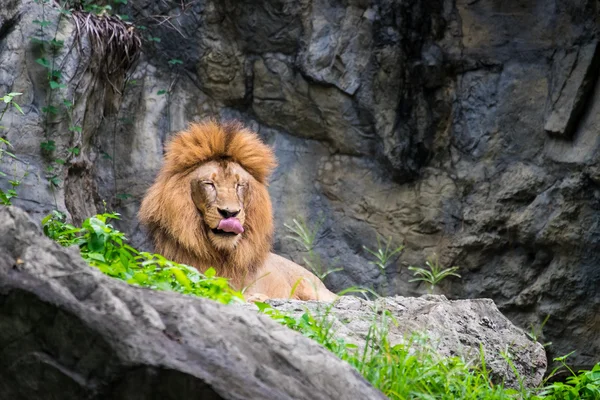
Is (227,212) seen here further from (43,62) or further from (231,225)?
(43,62)

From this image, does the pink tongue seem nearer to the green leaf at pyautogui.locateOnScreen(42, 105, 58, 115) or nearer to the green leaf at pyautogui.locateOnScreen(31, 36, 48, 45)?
the green leaf at pyautogui.locateOnScreen(42, 105, 58, 115)

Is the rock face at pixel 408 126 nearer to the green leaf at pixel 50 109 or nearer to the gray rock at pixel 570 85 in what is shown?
the gray rock at pixel 570 85

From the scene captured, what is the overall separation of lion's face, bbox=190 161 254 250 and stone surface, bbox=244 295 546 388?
1.80 meters

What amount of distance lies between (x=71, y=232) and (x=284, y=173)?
15.7 feet

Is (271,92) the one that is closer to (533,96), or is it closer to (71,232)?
(533,96)

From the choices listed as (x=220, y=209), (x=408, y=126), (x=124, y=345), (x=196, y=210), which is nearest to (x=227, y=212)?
(x=220, y=209)

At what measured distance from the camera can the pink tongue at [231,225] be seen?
7.06 m

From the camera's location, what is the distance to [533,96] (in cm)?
894

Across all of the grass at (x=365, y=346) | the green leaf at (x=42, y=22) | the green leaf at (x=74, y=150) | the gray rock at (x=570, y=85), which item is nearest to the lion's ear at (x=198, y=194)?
the green leaf at (x=74, y=150)

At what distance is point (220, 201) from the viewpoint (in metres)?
7.14

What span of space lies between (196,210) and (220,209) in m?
0.24

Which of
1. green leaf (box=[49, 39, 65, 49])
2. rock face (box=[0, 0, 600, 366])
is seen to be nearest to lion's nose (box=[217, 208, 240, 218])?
rock face (box=[0, 0, 600, 366])

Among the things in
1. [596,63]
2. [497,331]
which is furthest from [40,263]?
[596,63]

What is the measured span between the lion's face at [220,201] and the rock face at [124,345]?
3.79 m
